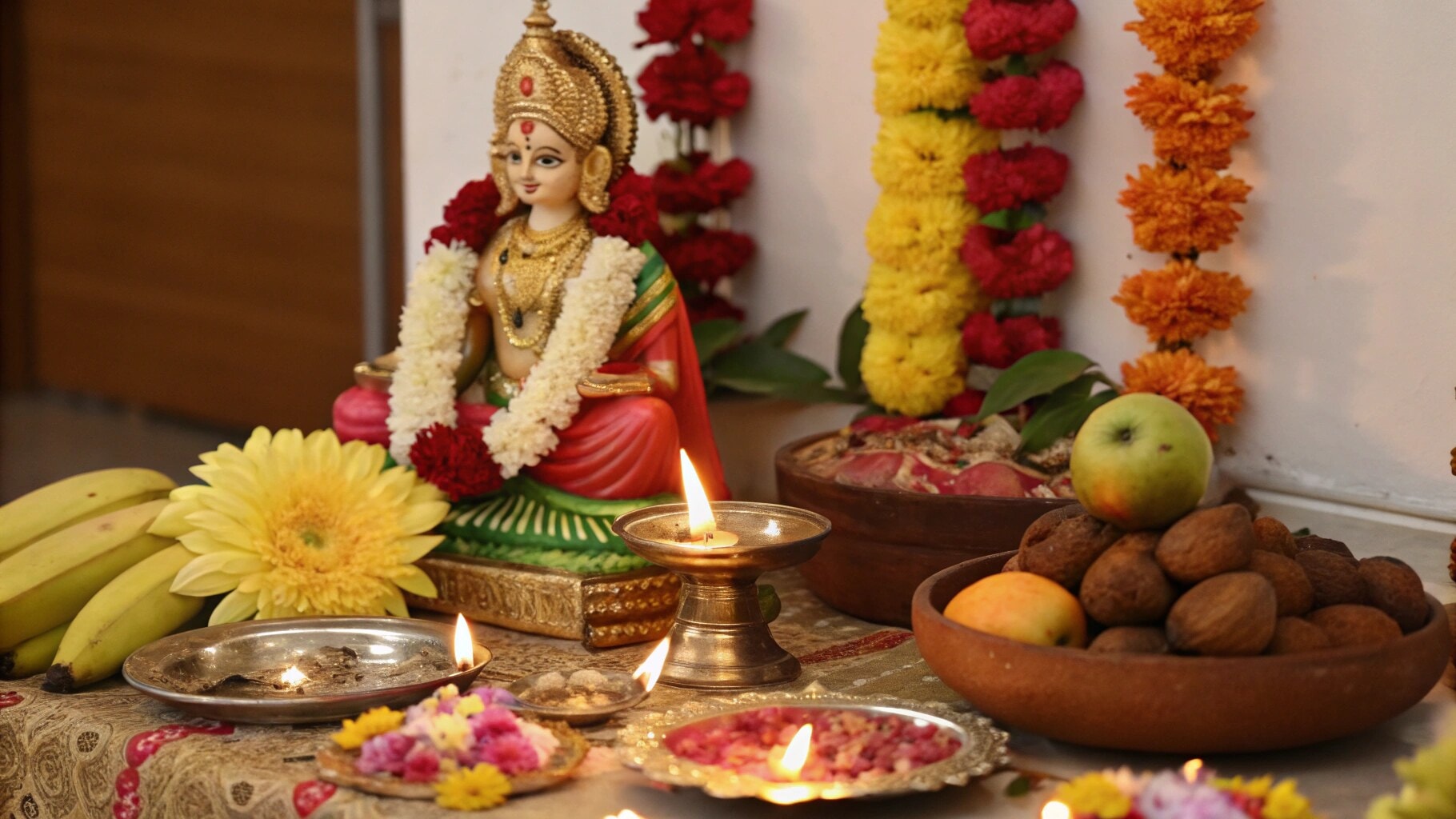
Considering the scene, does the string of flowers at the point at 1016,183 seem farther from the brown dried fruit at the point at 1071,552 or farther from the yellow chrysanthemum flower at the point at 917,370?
the brown dried fruit at the point at 1071,552

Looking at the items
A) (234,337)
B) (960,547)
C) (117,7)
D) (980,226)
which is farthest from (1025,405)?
(117,7)

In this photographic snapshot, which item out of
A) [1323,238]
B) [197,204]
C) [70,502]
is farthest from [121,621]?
[197,204]

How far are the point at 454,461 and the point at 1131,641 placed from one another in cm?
76

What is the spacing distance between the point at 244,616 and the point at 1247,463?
1.10 m

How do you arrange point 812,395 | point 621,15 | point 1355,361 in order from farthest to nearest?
point 621,15 → point 812,395 → point 1355,361

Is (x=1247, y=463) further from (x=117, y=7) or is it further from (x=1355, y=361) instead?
(x=117, y=7)

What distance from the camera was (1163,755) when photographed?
1129 mm

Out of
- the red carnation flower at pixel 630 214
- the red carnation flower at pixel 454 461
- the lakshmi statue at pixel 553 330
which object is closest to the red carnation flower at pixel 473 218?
the lakshmi statue at pixel 553 330

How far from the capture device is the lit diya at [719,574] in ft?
4.21

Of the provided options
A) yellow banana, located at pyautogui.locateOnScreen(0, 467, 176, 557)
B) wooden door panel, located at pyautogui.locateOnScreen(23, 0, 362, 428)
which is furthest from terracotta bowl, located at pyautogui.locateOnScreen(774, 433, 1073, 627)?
wooden door panel, located at pyautogui.locateOnScreen(23, 0, 362, 428)

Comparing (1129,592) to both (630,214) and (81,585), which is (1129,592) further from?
(81,585)

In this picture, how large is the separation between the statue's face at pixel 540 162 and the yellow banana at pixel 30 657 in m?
0.65

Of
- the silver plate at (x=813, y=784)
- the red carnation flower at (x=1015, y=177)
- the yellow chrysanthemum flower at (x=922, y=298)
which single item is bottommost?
the silver plate at (x=813, y=784)

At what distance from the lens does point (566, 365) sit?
5.18ft
